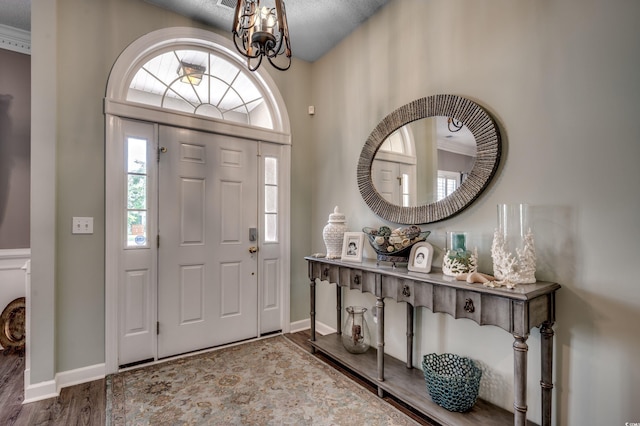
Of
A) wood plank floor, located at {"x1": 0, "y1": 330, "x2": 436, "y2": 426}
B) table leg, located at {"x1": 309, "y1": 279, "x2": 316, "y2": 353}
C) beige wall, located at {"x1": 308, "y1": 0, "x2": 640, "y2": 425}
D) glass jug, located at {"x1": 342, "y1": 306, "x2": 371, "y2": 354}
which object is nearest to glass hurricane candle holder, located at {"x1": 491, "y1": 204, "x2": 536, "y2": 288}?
beige wall, located at {"x1": 308, "y1": 0, "x2": 640, "y2": 425}

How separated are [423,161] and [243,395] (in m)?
2.09

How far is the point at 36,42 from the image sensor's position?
2.12 meters

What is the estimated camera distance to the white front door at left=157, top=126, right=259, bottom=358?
8.74 ft

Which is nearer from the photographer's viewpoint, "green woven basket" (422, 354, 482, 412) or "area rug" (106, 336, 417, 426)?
"green woven basket" (422, 354, 482, 412)

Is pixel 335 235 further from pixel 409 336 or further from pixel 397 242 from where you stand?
pixel 409 336

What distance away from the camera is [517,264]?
165 centimetres

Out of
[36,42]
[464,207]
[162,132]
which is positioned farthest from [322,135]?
[36,42]

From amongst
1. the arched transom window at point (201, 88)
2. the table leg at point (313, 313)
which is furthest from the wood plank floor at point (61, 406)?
the arched transom window at point (201, 88)

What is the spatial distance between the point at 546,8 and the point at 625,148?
0.88 m

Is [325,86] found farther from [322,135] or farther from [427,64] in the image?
[427,64]

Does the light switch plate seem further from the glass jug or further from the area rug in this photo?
the glass jug

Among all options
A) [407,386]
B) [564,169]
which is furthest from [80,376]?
[564,169]

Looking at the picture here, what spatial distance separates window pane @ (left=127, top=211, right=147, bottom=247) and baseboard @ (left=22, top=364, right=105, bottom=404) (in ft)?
3.13

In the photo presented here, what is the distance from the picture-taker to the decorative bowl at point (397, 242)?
213 centimetres
